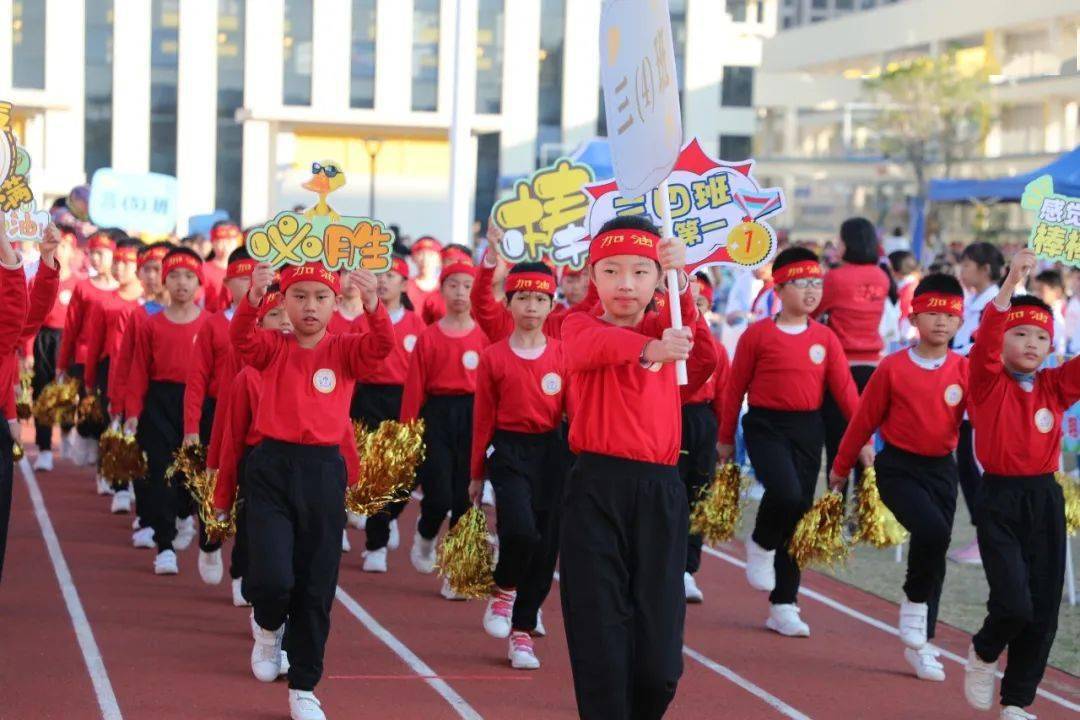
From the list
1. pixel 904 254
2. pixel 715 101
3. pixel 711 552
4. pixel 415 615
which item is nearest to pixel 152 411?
pixel 415 615

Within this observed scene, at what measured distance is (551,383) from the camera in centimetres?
890

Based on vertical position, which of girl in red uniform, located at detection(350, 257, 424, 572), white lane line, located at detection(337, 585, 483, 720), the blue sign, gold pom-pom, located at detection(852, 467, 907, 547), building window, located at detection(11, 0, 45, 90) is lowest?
white lane line, located at detection(337, 585, 483, 720)

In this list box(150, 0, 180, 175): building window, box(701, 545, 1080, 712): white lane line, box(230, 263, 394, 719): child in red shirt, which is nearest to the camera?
box(230, 263, 394, 719): child in red shirt

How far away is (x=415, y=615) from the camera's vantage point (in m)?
9.65

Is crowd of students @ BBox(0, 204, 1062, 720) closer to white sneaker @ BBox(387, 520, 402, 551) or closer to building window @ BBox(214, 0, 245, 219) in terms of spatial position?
white sneaker @ BBox(387, 520, 402, 551)

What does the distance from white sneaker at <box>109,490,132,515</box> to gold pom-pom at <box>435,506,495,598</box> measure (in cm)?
497

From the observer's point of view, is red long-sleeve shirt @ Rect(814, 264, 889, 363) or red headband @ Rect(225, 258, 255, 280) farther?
red long-sleeve shirt @ Rect(814, 264, 889, 363)

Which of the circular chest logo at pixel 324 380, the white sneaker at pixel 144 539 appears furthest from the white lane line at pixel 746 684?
the white sneaker at pixel 144 539

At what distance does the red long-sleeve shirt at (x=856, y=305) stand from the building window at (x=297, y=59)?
139ft

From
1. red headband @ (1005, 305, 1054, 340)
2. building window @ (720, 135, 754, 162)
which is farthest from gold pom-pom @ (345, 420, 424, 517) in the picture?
building window @ (720, 135, 754, 162)

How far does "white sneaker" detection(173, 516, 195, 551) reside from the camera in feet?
38.1

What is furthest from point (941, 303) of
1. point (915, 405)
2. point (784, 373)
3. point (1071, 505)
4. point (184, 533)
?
point (184, 533)

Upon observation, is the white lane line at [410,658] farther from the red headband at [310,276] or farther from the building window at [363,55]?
the building window at [363,55]

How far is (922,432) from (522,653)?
2265 millimetres
